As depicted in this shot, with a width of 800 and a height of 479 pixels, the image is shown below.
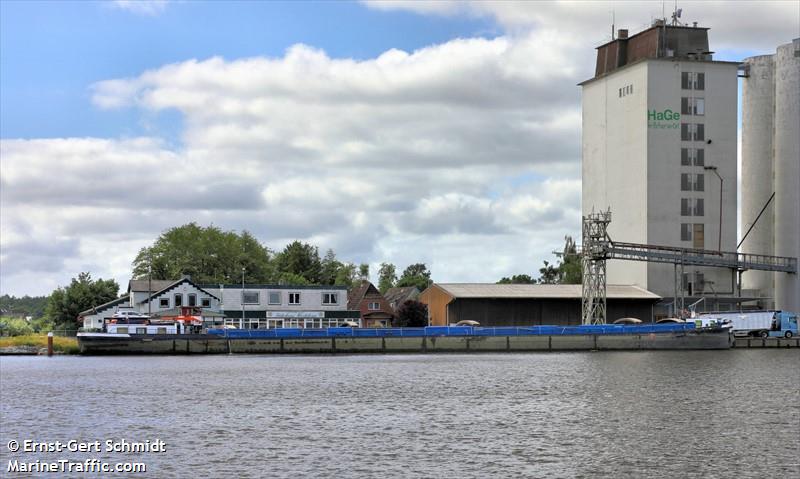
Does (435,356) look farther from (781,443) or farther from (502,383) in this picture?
(781,443)

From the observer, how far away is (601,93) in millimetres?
140500

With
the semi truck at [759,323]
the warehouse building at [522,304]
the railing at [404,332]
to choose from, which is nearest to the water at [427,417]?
the railing at [404,332]

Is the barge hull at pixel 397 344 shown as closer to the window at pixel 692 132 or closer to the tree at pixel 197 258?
the window at pixel 692 132

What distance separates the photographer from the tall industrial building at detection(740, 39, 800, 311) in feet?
447

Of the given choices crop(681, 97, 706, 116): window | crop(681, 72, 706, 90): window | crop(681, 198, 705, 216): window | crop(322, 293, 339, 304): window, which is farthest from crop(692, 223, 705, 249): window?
crop(322, 293, 339, 304): window

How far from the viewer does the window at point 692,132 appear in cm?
13200

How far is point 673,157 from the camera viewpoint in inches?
5162

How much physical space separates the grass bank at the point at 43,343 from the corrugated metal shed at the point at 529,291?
44295 millimetres

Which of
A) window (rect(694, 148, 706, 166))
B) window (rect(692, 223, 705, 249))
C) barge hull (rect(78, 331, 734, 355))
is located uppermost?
window (rect(694, 148, 706, 166))

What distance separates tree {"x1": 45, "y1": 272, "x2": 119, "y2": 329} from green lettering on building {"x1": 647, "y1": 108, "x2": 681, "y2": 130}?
276ft

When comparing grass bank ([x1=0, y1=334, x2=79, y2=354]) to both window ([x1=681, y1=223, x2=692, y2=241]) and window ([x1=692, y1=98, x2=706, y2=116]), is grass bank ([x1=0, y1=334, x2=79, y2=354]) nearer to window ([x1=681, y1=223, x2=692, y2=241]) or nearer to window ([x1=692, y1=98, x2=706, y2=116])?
window ([x1=681, y1=223, x2=692, y2=241])

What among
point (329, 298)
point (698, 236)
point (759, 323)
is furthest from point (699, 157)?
point (329, 298)

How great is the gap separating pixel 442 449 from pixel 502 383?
27977 mm

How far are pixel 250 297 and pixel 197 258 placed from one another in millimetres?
43417
